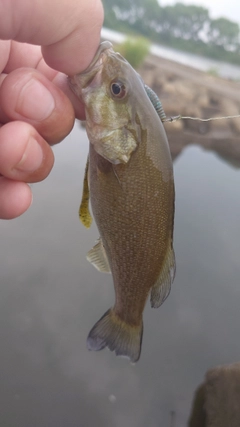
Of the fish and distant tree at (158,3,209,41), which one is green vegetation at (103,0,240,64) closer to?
distant tree at (158,3,209,41)

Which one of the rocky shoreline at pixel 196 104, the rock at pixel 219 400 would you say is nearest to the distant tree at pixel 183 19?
the rocky shoreline at pixel 196 104

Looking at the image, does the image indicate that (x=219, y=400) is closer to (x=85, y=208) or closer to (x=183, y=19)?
(x=85, y=208)

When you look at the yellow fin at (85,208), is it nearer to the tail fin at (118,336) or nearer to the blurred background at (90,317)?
the tail fin at (118,336)

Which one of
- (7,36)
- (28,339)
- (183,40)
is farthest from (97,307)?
(183,40)

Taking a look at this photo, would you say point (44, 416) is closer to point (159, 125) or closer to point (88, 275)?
point (88, 275)

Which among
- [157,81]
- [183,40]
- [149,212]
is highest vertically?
[149,212]

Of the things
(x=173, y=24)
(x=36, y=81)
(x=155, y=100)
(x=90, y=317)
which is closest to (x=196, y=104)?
(x=90, y=317)

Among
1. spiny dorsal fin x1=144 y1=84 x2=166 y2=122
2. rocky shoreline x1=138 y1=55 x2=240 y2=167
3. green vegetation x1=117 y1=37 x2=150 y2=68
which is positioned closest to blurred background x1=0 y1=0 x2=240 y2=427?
rocky shoreline x1=138 y1=55 x2=240 y2=167
